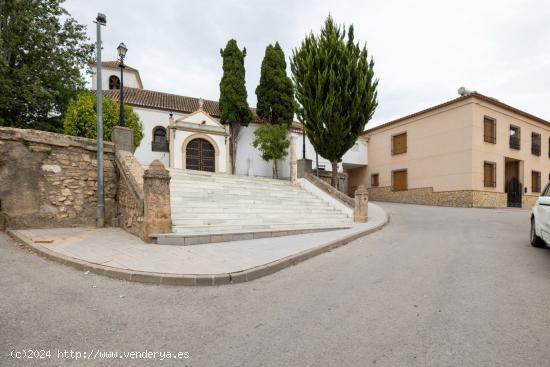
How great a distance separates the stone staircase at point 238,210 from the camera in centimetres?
700

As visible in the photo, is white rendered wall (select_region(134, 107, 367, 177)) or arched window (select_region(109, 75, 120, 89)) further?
A: arched window (select_region(109, 75, 120, 89))

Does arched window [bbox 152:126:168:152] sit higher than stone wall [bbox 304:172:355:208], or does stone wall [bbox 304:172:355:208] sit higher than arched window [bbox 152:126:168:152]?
arched window [bbox 152:126:168:152]

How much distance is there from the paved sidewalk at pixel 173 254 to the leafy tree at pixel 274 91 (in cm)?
1551

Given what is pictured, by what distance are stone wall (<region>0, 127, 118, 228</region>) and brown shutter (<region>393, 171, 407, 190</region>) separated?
19.9 meters

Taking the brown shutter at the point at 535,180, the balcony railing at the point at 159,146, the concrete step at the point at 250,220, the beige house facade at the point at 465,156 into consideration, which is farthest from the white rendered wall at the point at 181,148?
the brown shutter at the point at 535,180

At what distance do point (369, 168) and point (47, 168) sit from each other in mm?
22697

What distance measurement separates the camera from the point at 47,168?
7922 mm

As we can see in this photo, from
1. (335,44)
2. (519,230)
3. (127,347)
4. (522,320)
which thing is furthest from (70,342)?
(335,44)

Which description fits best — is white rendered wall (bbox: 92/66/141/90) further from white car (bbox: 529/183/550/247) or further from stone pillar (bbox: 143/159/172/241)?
white car (bbox: 529/183/550/247)

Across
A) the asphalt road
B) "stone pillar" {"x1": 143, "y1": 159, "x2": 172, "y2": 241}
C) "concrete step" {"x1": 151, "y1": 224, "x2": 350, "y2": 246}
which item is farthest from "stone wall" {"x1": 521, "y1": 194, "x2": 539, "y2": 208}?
"stone pillar" {"x1": 143, "y1": 159, "x2": 172, "y2": 241}

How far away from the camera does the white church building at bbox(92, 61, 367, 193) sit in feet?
60.6

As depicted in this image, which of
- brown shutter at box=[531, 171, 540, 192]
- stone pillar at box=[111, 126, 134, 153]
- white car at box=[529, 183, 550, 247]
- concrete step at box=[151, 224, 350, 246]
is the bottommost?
concrete step at box=[151, 224, 350, 246]

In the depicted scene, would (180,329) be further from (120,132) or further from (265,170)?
(265,170)

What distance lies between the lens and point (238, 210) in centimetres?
893
